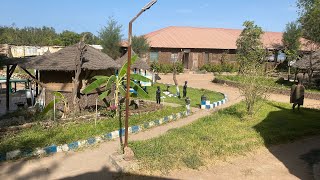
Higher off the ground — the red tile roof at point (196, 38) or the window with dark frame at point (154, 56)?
the red tile roof at point (196, 38)

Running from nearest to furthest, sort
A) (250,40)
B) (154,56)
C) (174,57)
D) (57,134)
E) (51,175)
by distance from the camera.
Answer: (51,175), (57,134), (250,40), (154,56), (174,57)

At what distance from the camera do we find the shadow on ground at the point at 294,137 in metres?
10.1

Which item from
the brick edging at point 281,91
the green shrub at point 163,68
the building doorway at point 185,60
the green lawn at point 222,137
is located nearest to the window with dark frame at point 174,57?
the building doorway at point 185,60

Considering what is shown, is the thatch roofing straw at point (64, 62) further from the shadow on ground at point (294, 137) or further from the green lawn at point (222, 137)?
the shadow on ground at point (294, 137)

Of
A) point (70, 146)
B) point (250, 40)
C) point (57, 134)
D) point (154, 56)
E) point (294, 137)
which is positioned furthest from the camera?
point (154, 56)

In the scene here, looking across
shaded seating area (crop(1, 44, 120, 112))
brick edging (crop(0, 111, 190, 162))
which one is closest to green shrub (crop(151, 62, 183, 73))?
shaded seating area (crop(1, 44, 120, 112))

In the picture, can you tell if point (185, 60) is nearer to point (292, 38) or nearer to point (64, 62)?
point (292, 38)

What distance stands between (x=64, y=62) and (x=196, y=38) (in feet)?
91.3

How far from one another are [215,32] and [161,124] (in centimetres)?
3382

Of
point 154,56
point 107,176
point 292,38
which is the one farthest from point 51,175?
point 292,38

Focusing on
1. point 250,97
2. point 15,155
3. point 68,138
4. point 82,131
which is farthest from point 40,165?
point 250,97

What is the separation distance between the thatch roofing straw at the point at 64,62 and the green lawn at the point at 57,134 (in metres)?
4.03

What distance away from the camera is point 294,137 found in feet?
41.7

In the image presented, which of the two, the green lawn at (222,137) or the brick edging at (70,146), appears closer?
the brick edging at (70,146)
